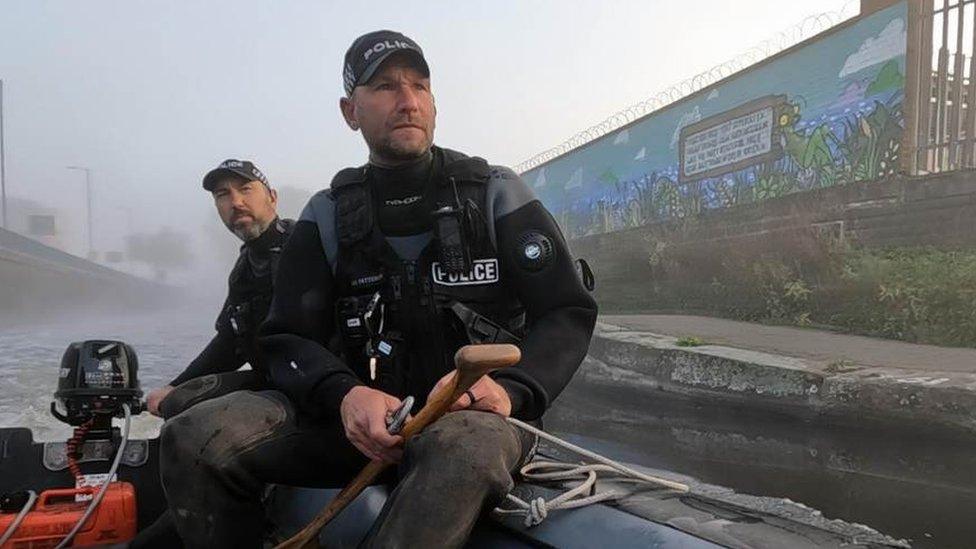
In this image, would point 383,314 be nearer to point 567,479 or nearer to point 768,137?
point 567,479

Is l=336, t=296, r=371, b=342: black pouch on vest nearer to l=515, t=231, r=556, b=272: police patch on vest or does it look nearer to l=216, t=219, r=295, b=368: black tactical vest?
l=515, t=231, r=556, b=272: police patch on vest

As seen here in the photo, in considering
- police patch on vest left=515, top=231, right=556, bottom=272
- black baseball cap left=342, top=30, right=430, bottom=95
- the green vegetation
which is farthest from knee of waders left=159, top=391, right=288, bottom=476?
the green vegetation

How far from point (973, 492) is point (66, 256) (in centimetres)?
4101

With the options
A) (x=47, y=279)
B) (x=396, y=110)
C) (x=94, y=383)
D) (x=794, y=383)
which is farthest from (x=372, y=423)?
(x=47, y=279)

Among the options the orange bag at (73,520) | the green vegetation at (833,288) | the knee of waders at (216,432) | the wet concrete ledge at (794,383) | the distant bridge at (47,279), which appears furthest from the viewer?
the distant bridge at (47,279)

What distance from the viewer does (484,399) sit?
1539mm

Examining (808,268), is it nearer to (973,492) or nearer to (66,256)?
(973,492)

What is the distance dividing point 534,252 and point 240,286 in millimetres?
1878

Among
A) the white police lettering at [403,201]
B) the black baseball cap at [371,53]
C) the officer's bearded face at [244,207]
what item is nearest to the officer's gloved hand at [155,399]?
the officer's bearded face at [244,207]

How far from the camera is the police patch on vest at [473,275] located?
6.18 ft

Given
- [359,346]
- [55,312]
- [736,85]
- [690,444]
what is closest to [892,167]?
[736,85]

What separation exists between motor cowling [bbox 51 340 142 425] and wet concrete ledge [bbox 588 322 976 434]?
17.6 ft

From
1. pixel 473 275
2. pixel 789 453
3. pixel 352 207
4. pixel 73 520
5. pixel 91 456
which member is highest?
pixel 352 207

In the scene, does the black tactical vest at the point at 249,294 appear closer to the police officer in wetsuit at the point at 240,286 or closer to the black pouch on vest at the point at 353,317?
the police officer in wetsuit at the point at 240,286
